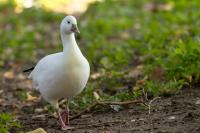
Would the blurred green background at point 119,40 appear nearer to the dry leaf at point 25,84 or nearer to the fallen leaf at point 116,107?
the fallen leaf at point 116,107

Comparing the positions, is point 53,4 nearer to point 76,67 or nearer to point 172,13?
point 172,13

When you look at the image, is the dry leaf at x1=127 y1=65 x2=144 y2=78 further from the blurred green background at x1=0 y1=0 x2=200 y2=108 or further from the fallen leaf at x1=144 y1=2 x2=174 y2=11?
the fallen leaf at x1=144 y1=2 x2=174 y2=11

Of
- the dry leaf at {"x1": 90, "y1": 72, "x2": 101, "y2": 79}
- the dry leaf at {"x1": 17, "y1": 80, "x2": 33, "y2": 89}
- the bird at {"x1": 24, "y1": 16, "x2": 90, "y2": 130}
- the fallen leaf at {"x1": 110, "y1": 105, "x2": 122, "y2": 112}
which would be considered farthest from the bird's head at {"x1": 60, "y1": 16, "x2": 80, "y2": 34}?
the dry leaf at {"x1": 17, "y1": 80, "x2": 33, "y2": 89}

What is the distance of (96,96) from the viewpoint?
7.30 m

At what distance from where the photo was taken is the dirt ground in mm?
5625

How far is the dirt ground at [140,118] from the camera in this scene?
5625 mm

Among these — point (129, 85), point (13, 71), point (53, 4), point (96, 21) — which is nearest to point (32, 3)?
point (53, 4)

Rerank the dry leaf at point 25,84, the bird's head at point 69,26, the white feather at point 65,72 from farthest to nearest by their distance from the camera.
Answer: the dry leaf at point 25,84 → the bird's head at point 69,26 → the white feather at point 65,72

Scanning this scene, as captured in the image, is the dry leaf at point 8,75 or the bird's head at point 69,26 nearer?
the bird's head at point 69,26

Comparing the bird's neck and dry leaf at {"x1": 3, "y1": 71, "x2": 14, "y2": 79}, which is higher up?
dry leaf at {"x1": 3, "y1": 71, "x2": 14, "y2": 79}

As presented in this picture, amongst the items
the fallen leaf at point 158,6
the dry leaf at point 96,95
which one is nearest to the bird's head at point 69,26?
the dry leaf at point 96,95

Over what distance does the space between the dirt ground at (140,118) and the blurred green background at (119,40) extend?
9.4 inches

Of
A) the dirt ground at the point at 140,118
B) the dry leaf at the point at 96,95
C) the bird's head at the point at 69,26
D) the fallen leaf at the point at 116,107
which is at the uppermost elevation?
the bird's head at the point at 69,26

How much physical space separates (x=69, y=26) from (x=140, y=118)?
115cm
